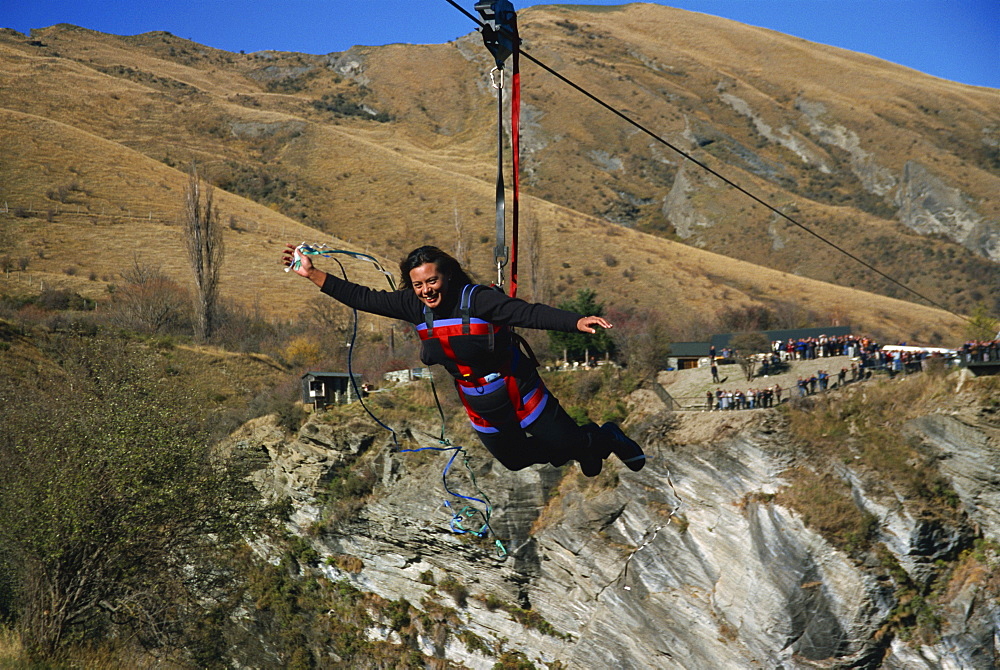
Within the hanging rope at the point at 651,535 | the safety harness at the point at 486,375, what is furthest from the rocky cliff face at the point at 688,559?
the safety harness at the point at 486,375

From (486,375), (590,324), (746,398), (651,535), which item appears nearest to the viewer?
(590,324)

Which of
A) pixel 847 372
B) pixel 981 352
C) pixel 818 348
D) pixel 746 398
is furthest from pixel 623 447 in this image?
pixel 818 348

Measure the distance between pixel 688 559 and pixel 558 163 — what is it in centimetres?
9802

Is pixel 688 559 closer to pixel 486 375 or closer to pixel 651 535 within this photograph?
pixel 651 535

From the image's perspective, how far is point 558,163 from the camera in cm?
12088

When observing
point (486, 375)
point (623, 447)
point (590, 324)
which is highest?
point (590, 324)

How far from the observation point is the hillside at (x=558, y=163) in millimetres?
69375

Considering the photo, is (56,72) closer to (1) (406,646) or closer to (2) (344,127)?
(2) (344,127)

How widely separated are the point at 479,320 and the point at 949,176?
124348 millimetres

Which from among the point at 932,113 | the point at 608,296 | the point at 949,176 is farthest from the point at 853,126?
the point at 608,296

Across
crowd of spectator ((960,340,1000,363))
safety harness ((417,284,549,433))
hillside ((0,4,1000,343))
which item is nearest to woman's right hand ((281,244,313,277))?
safety harness ((417,284,549,433))

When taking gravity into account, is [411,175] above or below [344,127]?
below

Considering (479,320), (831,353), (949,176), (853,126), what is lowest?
(831,353)

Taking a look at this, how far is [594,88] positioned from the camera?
13575 centimetres
